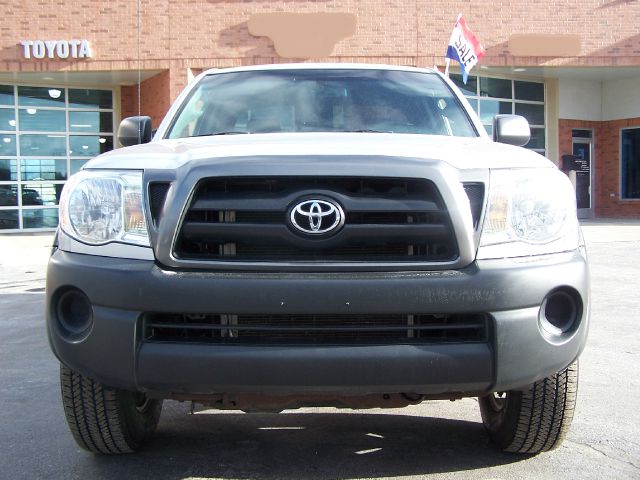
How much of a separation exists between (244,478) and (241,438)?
0.59m

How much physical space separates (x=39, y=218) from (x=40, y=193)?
72cm

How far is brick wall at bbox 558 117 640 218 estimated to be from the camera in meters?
22.7

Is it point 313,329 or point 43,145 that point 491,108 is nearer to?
point 43,145

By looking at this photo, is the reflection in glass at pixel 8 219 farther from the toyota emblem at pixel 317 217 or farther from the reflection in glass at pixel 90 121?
the toyota emblem at pixel 317 217

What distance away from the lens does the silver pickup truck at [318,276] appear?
8.06 ft

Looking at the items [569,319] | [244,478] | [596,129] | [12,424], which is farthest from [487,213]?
[596,129]

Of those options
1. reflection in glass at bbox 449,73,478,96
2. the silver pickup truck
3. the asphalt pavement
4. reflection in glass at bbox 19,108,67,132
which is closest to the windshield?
the silver pickup truck

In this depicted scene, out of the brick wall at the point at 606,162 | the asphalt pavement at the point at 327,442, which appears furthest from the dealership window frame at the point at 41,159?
the asphalt pavement at the point at 327,442

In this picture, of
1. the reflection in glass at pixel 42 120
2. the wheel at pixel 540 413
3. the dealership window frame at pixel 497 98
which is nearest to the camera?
the wheel at pixel 540 413

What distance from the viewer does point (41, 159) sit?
2023cm

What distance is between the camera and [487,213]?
261 cm

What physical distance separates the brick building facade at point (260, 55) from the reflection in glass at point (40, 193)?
0.13ft

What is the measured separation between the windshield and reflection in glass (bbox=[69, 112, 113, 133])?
57.9 ft

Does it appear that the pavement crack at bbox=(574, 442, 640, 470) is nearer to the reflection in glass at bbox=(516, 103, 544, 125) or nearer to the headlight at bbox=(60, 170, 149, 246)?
the headlight at bbox=(60, 170, 149, 246)
